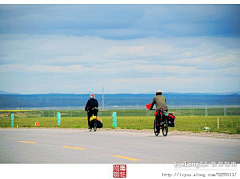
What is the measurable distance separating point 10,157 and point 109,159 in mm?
2866

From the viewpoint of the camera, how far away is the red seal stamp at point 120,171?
10336 mm

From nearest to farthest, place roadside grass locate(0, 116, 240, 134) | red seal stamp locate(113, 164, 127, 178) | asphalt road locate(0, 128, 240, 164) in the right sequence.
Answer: red seal stamp locate(113, 164, 127, 178) → asphalt road locate(0, 128, 240, 164) → roadside grass locate(0, 116, 240, 134)

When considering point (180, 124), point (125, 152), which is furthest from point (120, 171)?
point (180, 124)

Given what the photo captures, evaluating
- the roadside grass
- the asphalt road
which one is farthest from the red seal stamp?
the roadside grass

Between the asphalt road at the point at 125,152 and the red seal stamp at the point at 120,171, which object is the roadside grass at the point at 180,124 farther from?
the red seal stamp at the point at 120,171

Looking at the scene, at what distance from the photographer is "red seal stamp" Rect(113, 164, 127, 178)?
33.9 feet

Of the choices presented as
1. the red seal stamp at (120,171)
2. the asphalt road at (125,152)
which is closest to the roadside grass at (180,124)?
the asphalt road at (125,152)

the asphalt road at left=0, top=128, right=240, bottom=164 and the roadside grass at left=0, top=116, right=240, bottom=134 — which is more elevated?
the roadside grass at left=0, top=116, right=240, bottom=134

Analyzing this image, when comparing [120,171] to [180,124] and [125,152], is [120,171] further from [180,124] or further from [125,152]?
[180,124]

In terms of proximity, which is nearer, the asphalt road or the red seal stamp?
the red seal stamp

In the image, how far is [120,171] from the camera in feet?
35.1

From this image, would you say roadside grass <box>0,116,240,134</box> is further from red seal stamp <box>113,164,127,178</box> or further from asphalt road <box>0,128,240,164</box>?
red seal stamp <box>113,164,127,178</box>

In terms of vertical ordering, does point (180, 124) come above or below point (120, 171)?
above

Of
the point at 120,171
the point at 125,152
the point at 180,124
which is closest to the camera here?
the point at 120,171
